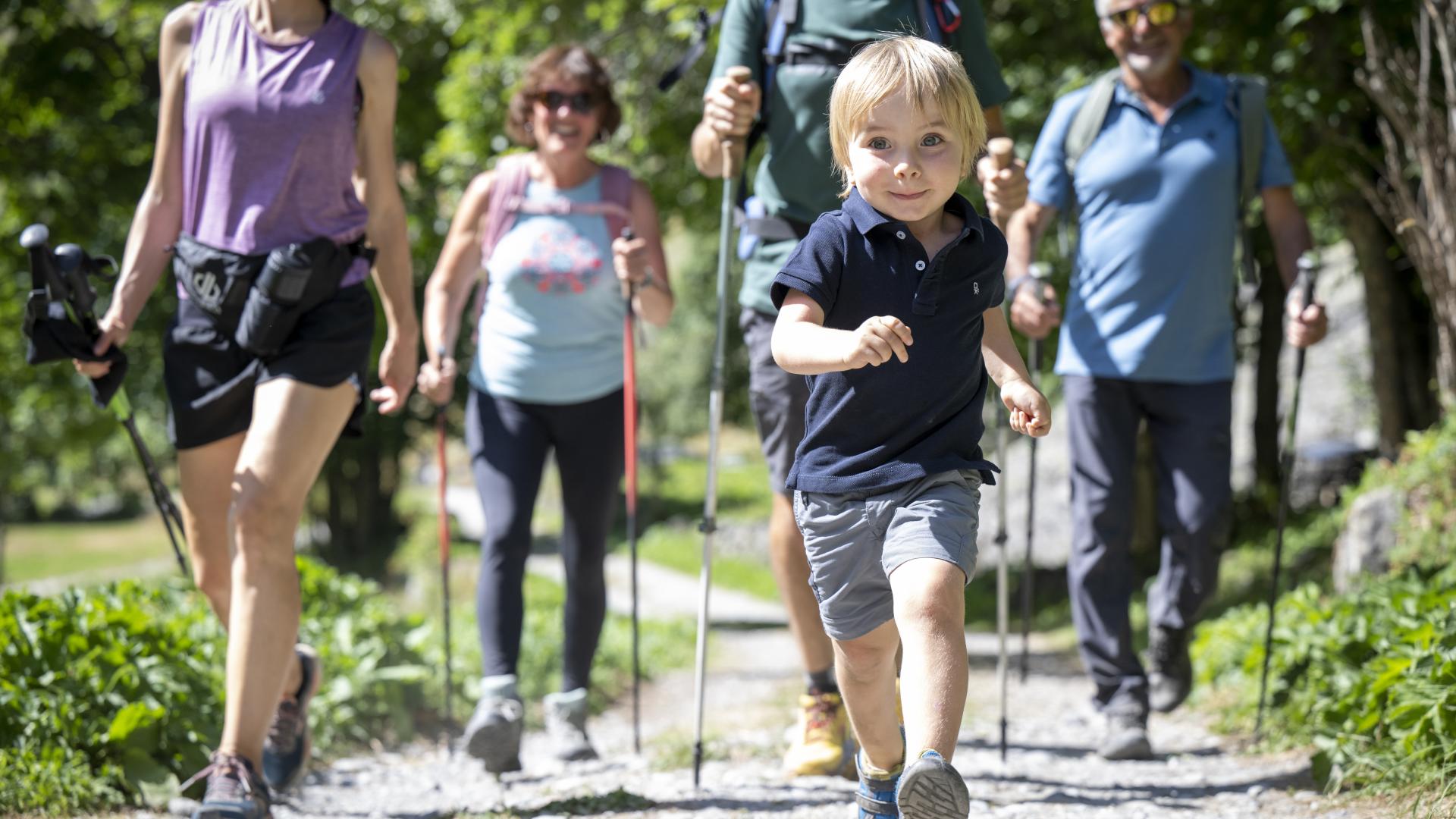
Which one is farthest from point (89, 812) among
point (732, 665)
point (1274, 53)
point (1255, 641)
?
point (1274, 53)

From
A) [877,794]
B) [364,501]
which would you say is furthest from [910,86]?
[364,501]

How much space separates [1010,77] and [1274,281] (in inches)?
171

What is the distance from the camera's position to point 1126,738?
442 centimetres

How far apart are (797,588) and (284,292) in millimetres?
1670

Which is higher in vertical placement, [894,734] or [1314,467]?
[894,734]

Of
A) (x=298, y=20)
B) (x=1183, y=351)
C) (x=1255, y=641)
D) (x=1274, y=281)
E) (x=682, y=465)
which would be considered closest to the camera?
(x=298, y=20)

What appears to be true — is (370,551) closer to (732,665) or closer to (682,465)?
(732,665)

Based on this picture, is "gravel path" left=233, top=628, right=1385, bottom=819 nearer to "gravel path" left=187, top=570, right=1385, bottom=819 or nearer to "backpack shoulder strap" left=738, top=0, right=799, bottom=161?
"gravel path" left=187, top=570, right=1385, bottom=819

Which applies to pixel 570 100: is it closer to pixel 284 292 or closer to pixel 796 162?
pixel 796 162

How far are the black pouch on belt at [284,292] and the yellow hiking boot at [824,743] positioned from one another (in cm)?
177

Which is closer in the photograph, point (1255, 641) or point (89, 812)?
point (89, 812)

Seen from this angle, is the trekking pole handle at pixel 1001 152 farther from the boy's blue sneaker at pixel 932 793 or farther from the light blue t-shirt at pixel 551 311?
the boy's blue sneaker at pixel 932 793

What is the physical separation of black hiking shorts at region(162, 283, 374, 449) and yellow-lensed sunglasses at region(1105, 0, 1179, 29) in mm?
2536

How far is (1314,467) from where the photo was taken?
15695mm
